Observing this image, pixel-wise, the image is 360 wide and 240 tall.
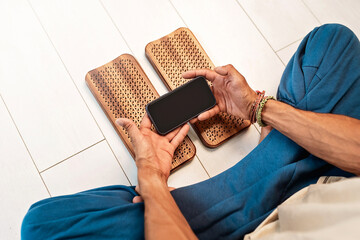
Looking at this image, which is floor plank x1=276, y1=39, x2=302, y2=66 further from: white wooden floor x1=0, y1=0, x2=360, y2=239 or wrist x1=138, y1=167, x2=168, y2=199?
wrist x1=138, y1=167, x2=168, y2=199

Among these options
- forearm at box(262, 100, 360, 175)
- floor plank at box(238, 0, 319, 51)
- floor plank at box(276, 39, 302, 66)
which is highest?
floor plank at box(238, 0, 319, 51)

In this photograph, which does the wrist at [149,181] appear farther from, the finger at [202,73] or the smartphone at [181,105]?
the finger at [202,73]

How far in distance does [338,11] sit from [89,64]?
961 millimetres

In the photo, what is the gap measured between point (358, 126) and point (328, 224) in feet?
0.93

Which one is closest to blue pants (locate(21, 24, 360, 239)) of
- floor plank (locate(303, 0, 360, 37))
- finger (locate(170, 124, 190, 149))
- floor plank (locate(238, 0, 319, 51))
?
finger (locate(170, 124, 190, 149))

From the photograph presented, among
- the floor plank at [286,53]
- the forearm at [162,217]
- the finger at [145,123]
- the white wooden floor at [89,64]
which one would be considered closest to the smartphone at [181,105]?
the finger at [145,123]

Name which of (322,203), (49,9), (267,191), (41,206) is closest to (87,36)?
(49,9)

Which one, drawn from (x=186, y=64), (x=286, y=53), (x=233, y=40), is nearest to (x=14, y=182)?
(x=186, y=64)

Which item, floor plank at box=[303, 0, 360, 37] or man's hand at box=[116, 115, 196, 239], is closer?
man's hand at box=[116, 115, 196, 239]

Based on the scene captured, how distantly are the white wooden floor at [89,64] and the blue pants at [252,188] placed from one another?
0.17 meters

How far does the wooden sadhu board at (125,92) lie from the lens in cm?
92

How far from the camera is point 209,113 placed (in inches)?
34.6

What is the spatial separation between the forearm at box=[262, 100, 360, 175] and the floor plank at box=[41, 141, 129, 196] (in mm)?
481

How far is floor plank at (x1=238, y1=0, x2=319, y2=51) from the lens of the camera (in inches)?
44.1
